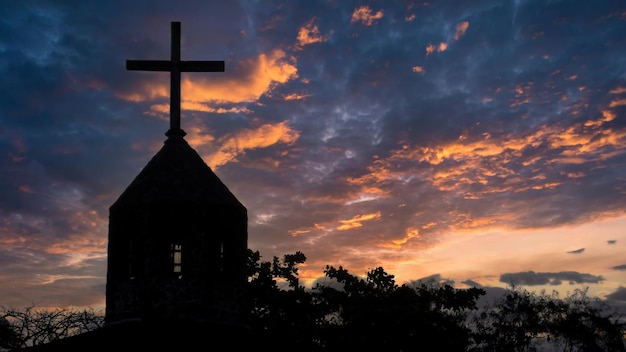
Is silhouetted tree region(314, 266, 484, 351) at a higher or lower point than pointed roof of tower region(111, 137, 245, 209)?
lower

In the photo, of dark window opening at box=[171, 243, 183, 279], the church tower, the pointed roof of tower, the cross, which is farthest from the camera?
the cross

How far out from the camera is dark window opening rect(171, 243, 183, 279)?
1566 cm

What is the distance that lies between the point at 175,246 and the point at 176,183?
5.15 ft

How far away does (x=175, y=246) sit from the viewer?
15883mm

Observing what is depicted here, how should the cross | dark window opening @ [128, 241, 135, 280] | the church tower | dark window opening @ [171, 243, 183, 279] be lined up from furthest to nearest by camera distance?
the cross < dark window opening @ [128, 241, 135, 280] < dark window opening @ [171, 243, 183, 279] < the church tower

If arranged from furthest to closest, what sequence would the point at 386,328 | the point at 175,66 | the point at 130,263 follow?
the point at 386,328 < the point at 175,66 < the point at 130,263

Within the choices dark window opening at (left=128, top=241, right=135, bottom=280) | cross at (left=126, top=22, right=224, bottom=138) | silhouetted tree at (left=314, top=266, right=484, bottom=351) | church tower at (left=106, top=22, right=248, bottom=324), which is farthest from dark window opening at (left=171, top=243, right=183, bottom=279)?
silhouetted tree at (left=314, top=266, right=484, bottom=351)

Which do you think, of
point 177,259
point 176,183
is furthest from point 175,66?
point 177,259

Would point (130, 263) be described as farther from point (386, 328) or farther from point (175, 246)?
point (386, 328)

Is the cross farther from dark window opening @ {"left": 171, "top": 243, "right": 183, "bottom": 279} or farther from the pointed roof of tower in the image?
dark window opening @ {"left": 171, "top": 243, "right": 183, "bottom": 279}

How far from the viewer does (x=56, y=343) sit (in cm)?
1426

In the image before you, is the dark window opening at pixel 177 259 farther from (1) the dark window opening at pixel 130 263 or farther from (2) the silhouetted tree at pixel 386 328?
(2) the silhouetted tree at pixel 386 328

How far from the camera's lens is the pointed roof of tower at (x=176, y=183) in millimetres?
16078

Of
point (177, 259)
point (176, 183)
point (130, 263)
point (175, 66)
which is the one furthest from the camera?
point (175, 66)
